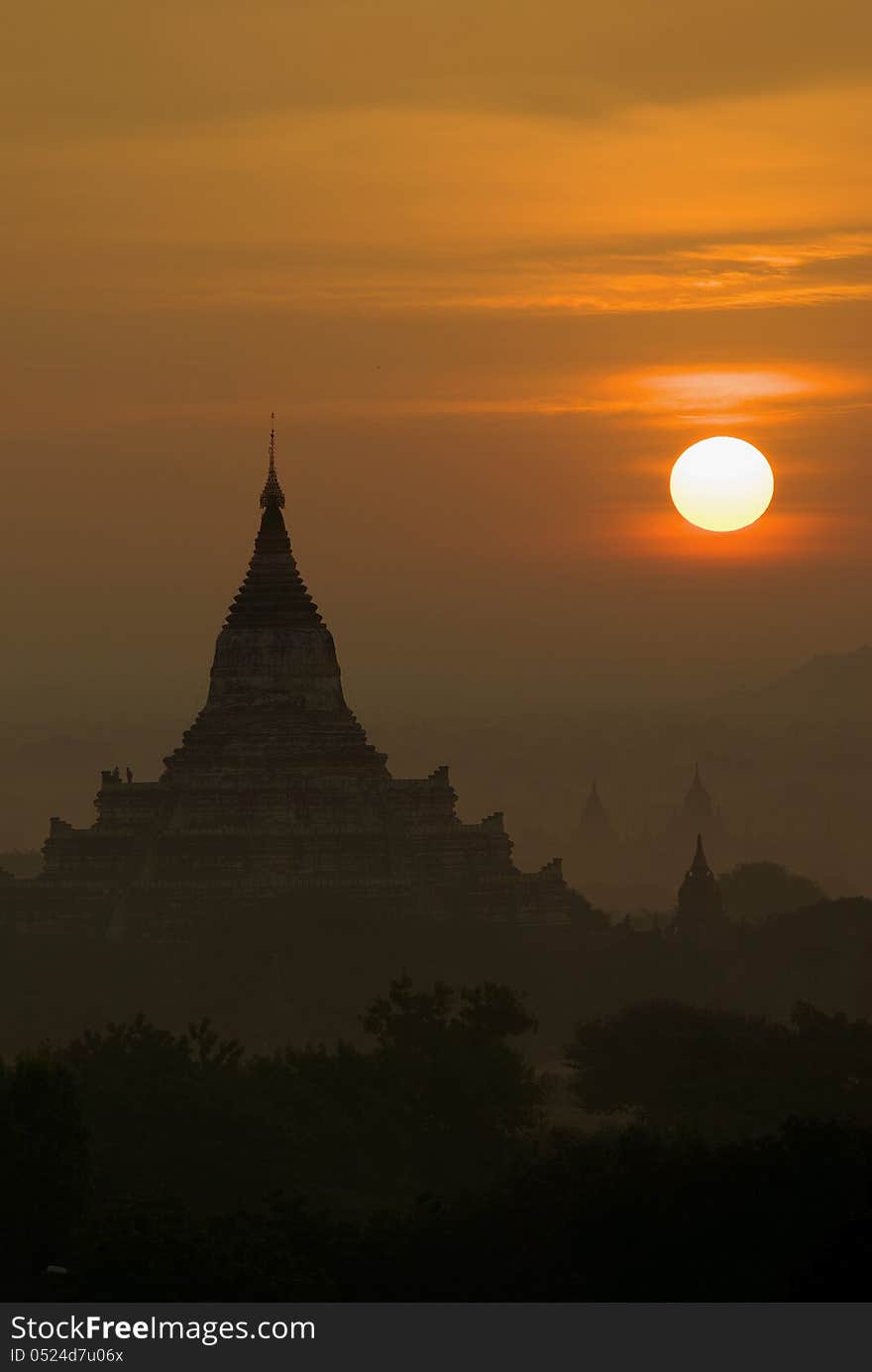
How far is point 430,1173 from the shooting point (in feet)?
339

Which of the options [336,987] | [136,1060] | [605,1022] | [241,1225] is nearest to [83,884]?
[336,987]

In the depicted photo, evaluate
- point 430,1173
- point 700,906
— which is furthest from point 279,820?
point 430,1173

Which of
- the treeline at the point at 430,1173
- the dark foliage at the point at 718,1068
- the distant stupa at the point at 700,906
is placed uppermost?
the distant stupa at the point at 700,906

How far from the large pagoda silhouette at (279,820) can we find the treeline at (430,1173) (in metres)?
54.5

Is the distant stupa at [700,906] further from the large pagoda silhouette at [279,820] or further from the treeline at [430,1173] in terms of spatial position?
the treeline at [430,1173]

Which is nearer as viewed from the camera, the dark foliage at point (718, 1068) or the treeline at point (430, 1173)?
the treeline at point (430, 1173)

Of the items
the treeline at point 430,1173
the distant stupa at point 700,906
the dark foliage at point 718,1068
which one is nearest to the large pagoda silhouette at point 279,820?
the distant stupa at point 700,906

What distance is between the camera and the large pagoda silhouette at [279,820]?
172m

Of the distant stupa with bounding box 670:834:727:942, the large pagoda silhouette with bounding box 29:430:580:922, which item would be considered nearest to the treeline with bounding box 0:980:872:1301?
the distant stupa with bounding box 670:834:727:942

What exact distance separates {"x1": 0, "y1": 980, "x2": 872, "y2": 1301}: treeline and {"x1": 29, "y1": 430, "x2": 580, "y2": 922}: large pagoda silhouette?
5445 centimetres

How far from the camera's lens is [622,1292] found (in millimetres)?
84625

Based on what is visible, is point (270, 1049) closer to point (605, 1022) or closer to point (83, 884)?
point (605, 1022)

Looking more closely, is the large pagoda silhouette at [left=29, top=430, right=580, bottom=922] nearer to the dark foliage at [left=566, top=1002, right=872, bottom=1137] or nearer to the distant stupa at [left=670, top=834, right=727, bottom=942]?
the distant stupa at [left=670, top=834, right=727, bottom=942]
